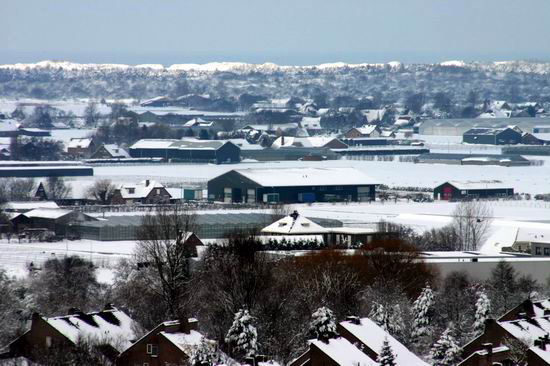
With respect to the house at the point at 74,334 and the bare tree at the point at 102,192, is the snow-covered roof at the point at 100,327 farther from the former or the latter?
the bare tree at the point at 102,192

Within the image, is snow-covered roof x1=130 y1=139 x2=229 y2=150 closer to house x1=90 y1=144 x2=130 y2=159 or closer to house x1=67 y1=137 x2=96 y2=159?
house x1=90 y1=144 x2=130 y2=159

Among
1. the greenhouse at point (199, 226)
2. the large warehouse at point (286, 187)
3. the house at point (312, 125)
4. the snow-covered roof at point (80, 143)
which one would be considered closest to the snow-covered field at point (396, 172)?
the large warehouse at point (286, 187)

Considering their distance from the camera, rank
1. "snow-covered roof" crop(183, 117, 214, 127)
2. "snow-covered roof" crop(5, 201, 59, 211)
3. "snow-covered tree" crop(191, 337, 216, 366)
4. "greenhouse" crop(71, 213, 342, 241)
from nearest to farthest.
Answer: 1. "snow-covered tree" crop(191, 337, 216, 366)
2. "greenhouse" crop(71, 213, 342, 241)
3. "snow-covered roof" crop(5, 201, 59, 211)
4. "snow-covered roof" crop(183, 117, 214, 127)

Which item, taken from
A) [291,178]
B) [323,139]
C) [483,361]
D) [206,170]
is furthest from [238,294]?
[323,139]

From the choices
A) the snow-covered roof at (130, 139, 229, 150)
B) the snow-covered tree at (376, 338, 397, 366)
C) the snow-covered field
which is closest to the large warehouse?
the snow-covered field

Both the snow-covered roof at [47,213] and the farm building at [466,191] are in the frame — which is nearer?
the snow-covered roof at [47,213]

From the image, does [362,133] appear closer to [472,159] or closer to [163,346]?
[472,159]

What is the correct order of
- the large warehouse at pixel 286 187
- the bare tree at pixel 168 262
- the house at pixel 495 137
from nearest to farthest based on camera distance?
the bare tree at pixel 168 262
the large warehouse at pixel 286 187
the house at pixel 495 137
